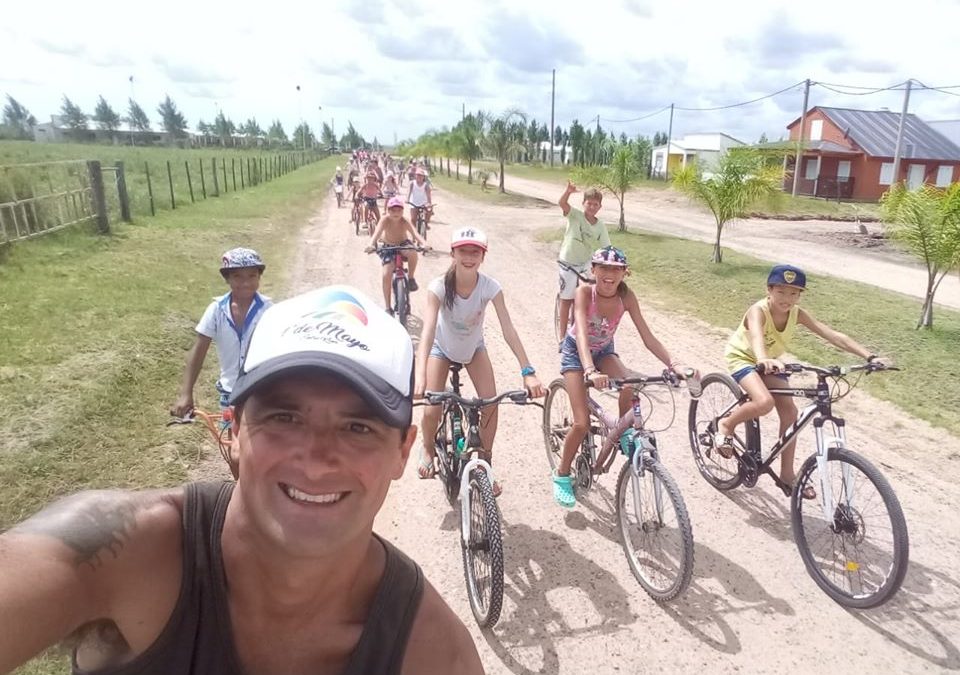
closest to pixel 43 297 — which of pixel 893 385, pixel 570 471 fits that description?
pixel 570 471

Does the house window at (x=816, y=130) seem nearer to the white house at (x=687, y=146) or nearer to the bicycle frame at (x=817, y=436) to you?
the white house at (x=687, y=146)

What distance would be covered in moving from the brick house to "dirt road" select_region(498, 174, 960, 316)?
953cm

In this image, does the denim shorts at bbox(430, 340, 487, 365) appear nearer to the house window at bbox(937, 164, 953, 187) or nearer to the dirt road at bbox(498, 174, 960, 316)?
the dirt road at bbox(498, 174, 960, 316)

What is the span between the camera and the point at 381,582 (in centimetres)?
144

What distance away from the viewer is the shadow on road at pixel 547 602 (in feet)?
11.9

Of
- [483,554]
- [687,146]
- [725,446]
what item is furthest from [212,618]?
[687,146]

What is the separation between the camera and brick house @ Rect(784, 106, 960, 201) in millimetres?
36156

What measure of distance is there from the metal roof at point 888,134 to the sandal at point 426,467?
40087mm

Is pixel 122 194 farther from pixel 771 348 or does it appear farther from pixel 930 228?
pixel 930 228

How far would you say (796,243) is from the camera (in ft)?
71.2

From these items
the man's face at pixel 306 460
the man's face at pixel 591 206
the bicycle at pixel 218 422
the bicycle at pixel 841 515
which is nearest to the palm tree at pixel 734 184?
the man's face at pixel 591 206

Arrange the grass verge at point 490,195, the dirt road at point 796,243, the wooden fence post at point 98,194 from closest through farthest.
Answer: the wooden fence post at point 98,194 → the dirt road at point 796,243 → the grass verge at point 490,195

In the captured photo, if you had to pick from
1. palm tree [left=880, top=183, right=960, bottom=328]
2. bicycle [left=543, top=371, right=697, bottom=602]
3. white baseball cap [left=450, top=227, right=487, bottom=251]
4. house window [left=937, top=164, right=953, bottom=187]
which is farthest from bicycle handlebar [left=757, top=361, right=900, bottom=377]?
house window [left=937, top=164, right=953, bottom=187]

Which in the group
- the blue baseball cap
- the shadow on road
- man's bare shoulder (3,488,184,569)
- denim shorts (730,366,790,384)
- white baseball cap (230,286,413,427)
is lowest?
the shadow on road
